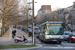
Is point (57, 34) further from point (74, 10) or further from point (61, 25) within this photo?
point (74, 10)

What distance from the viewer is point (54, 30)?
1958 cm

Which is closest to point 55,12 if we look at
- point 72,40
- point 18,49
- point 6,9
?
point 6,9

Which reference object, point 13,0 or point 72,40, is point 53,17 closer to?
point 13,0

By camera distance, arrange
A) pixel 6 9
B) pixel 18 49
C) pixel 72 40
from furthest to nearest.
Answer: pixel 6 9, pixel 72 40, pixel 18 49

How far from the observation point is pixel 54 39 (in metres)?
19.4

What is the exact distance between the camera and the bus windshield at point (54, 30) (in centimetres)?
1950

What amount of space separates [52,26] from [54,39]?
64.4 inches

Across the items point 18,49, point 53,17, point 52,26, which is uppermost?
point 53,17

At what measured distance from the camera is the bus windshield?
19.5 metres

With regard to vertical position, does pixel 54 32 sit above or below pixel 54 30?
below

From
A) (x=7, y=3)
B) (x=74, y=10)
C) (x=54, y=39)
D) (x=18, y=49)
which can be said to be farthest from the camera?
(x=74, y=10)

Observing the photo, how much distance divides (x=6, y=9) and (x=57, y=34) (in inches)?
645

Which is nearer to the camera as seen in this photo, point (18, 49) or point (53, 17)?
point (18, 49)

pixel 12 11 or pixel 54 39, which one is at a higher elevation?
pixel 12 11
